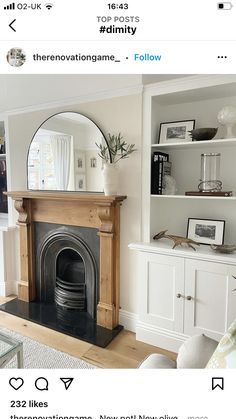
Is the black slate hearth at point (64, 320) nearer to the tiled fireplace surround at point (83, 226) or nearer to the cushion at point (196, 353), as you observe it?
the tiled fireplace surround at point (83, 226)

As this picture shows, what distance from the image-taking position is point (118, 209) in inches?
79.5

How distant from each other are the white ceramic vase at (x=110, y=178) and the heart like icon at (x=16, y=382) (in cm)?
139

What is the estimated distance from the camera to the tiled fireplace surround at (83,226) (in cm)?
198

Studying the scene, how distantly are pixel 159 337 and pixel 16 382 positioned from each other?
1.40 meters

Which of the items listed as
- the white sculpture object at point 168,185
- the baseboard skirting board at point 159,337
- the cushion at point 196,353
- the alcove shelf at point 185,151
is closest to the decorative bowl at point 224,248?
the alcove shelf at point 185,151

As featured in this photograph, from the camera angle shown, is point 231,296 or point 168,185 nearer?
point 231,296

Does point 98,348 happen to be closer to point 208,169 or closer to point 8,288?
point 8,288

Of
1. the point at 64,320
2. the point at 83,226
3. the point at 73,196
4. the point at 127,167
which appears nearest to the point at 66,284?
the point at 64,320
